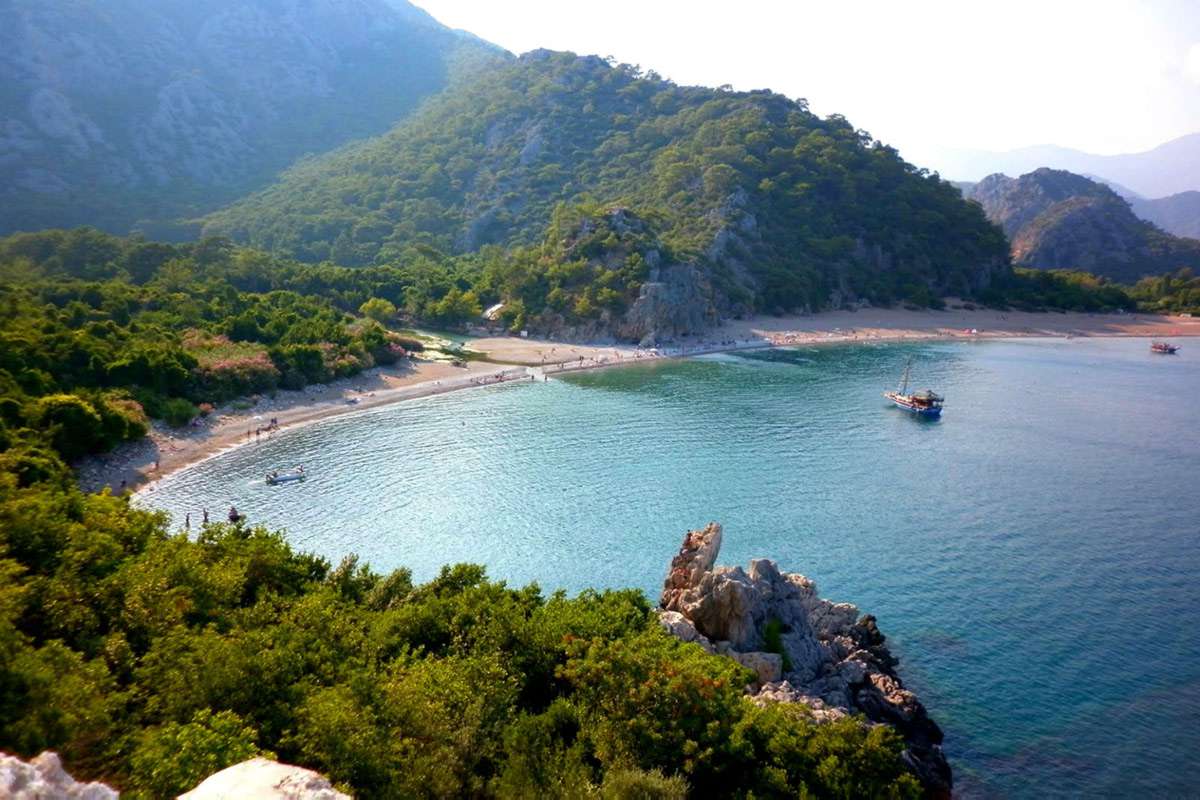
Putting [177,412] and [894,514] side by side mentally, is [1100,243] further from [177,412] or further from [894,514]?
[177,412]

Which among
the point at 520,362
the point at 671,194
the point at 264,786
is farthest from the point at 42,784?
the point at 671,194

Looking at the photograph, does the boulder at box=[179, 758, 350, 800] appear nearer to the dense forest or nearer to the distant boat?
the distant boat

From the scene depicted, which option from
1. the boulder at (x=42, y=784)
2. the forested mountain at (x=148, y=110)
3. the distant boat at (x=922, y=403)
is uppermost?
the forested mountain at (x=148, y=110)

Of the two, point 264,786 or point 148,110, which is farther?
point 148,110

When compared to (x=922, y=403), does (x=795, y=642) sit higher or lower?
lower

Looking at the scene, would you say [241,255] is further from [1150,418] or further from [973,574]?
[1150,418]

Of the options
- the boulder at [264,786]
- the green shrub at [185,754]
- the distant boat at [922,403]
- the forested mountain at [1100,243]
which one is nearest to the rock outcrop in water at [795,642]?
the green shrub at [185,754]

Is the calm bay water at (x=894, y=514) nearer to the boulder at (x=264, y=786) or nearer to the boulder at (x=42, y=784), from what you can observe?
the boulder at (x=264, y=786)
